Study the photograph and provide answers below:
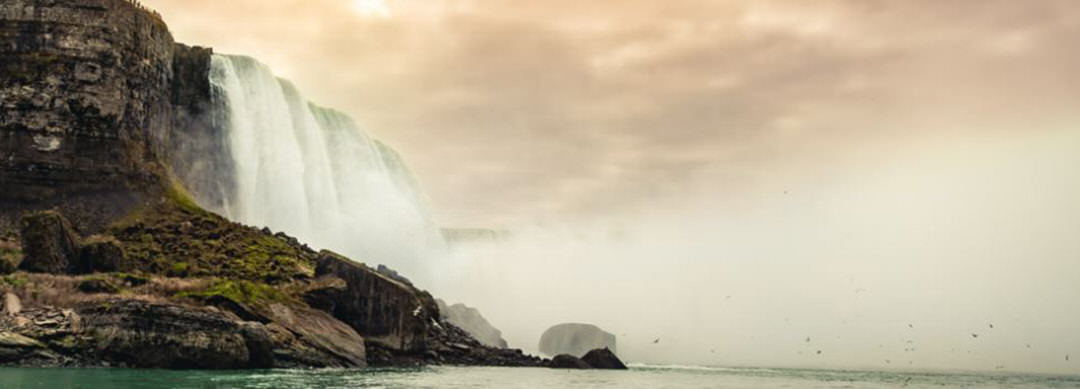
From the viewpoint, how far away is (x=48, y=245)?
76500 millimetres

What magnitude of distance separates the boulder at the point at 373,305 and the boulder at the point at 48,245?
71.1 ft

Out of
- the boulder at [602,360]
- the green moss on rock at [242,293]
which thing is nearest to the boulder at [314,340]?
the green moss on rock at [242,293]

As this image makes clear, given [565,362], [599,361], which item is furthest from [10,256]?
[599,361]

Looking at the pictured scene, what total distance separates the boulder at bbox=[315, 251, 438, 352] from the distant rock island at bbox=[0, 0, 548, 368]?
A: 134mm

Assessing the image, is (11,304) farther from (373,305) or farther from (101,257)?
(373,305)

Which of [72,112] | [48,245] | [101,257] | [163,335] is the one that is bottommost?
[163,335]

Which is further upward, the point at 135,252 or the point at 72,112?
the point at 72,112

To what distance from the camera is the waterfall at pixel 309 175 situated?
120312 mm

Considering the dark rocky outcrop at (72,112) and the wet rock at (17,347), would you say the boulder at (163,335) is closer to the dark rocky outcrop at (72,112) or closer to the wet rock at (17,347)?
the wet rock at (17,347)

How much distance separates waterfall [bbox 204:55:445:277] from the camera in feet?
395

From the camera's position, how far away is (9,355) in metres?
57.6

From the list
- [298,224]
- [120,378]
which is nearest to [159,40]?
[298,224]

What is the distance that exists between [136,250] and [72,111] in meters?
17.9

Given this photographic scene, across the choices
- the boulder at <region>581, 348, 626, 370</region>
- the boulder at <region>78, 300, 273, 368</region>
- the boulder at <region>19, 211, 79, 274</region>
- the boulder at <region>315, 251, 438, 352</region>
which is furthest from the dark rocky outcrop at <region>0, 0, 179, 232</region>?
the boulder at <region>581, 348, 626, 370</region>
